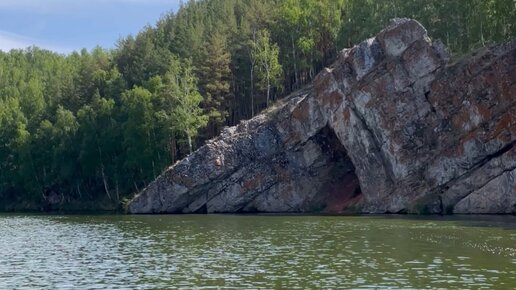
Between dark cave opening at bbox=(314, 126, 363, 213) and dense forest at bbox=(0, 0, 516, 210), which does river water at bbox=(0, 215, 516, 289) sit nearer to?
dark cave opening at bbox=(314, 126, 363, 213)

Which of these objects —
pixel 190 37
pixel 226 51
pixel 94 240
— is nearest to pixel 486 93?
pixel 94 240

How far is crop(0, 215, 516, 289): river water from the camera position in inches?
1534

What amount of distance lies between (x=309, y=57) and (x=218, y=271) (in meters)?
86.5

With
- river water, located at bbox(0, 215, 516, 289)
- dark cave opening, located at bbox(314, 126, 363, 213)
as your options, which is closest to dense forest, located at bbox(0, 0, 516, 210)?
dark cave opening, located at bbox(314, 126, 363, 213)

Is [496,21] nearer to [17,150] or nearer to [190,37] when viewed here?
[190,37]

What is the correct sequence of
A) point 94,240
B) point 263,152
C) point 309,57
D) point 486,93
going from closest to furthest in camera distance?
point 94,240 < point 486,93 < point 263,152 < point 309,57

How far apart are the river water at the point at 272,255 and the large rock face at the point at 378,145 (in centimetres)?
773

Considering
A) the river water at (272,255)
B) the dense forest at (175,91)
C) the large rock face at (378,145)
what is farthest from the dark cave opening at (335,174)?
the dense forest at (175,91)

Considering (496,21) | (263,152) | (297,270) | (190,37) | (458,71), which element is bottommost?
(297,270)

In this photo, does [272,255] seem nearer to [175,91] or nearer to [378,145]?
[378,145]

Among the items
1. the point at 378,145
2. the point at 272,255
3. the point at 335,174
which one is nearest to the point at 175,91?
the point at 335,174

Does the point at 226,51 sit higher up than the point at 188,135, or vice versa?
the point at 226,51

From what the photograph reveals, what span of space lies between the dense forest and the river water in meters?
40.7

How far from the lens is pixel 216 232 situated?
68250 millimetres
